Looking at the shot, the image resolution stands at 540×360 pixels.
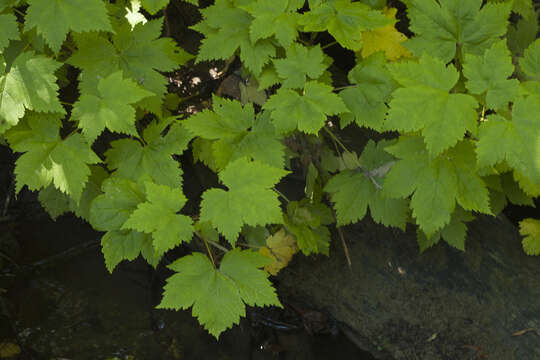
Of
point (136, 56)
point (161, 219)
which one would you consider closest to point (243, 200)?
point (161, 219)

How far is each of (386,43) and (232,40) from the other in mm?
684

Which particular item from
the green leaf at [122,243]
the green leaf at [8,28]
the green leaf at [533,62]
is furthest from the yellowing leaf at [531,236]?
the green leaf at [8,28]

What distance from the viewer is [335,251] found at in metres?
2.62

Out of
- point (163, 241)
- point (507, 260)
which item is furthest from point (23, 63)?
point (507, 260)

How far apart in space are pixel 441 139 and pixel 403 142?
0.72 feet

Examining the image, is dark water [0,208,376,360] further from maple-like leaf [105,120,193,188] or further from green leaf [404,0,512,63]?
green leaf [404,0,512,63]

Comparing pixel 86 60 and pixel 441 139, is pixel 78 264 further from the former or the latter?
pixel 441 139

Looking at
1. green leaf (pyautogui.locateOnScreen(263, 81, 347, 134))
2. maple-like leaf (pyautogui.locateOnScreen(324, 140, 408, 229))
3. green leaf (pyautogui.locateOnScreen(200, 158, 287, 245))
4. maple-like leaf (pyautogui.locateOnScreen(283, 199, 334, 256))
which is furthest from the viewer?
maple-like leaf (pyautogui.locateOnScreen(283, 199, 334, 256))

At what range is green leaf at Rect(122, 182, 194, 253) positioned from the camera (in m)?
1.71

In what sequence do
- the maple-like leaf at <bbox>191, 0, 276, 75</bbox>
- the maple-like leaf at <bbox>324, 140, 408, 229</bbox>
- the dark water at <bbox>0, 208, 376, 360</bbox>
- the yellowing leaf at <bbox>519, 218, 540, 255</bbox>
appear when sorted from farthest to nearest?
1. the dark water at <bbox>0, 208, 376, 360</bbox>
2. the yellowing leaf at <bbox>519, 218, 540, 255</bbox>
3. the maple-like leaf at <bbox>324, 140, 408, 229</bbox>
4. the maple-like leaf at <bbox>191, 0, 276, 75</bbox>

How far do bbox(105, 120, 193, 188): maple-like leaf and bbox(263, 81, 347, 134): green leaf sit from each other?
15.9 inches

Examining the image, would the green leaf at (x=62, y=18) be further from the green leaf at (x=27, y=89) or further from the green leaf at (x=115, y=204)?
the green leaf at (x=115, y=204)

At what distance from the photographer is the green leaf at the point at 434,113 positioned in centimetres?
155

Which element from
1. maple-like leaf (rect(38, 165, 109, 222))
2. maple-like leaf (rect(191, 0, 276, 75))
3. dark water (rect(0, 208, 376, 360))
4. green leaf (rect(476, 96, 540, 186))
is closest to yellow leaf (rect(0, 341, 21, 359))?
dark water (rect(0, 208, 376, 360))
